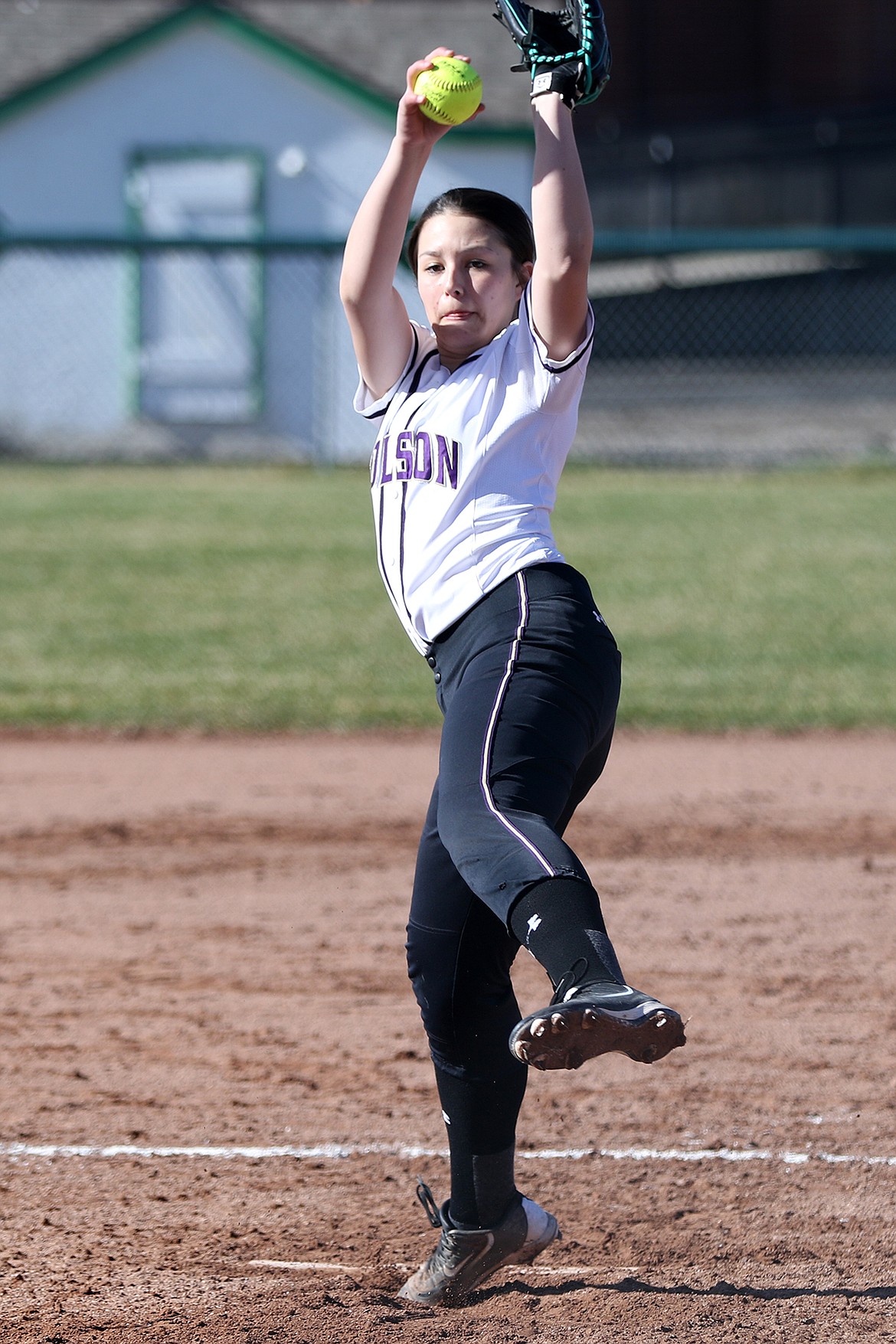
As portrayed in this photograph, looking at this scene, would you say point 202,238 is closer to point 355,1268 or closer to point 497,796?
point 355,1268

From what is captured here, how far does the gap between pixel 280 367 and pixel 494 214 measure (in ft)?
48.7

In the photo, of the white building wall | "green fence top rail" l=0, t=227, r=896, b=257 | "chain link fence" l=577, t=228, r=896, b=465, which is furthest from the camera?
the white building wall

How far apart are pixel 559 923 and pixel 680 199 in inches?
849

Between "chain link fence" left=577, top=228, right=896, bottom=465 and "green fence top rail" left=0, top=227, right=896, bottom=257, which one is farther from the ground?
"green fence top rail" left=0, top=227, right=896, bottom=257

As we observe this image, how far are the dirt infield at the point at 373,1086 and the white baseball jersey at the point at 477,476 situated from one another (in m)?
1.21

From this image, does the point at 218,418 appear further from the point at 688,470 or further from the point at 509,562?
the point at 509,562

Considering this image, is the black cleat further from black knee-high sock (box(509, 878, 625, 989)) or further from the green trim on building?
the green trim on building

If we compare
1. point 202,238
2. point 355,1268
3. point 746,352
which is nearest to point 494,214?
point 355,1268

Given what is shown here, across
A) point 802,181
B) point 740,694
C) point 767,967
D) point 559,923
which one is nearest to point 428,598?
point 559,923

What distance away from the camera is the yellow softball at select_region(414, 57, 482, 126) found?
2643mm

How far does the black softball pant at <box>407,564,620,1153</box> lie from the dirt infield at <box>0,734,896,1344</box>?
1.44 ft

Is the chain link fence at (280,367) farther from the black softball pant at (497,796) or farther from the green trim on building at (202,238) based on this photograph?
the black softball pant at (497,796)

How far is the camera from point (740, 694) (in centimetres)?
786

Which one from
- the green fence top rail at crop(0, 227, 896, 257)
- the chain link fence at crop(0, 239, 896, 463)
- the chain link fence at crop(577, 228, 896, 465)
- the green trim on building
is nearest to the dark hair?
the green fence top rail at crop(0, 227, 896, 257)
